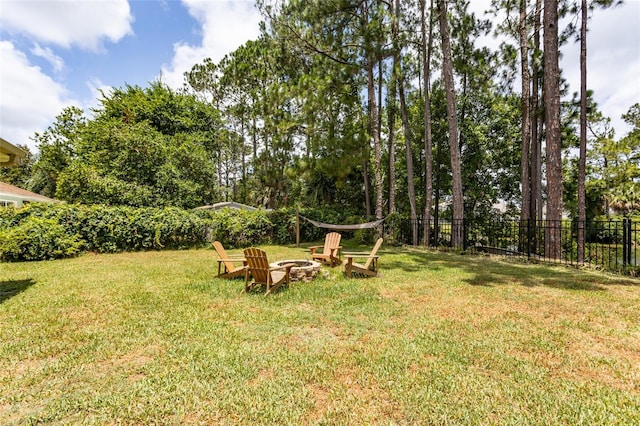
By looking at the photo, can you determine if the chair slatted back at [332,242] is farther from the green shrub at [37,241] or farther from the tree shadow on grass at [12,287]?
the green shrub at [37,241]

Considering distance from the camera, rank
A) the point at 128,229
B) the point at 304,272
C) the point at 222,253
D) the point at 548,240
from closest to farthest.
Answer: the point at 304,272
the point at 222,253
the point at 548,240
the point at 128,229

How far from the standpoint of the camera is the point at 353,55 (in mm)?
13031

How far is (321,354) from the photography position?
2771 mm

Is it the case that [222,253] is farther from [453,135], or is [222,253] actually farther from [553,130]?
[553,130]

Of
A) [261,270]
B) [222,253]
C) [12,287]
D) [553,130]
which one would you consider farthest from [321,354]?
[553,130]

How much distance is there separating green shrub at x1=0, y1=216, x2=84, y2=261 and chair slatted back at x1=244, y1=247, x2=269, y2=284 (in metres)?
6.95

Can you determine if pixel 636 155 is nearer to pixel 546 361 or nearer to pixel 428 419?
pixel 546 361

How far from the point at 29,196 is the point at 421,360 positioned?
891 inches

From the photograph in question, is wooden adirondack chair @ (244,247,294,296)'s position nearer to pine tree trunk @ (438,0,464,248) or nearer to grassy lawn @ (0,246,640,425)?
grassy lawn @ (0,246,640,425)

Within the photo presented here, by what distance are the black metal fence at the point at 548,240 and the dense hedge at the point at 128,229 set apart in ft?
10.5

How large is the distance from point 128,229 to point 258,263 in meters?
7.18

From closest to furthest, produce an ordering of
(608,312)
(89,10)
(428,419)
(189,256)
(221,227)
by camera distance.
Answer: (428,419) < (608,312) < (89,10) < (189,256) < (221,227)

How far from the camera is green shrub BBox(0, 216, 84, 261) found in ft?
24.7

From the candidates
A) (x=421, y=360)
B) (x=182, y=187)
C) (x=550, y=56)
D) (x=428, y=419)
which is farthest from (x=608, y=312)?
(x=182, y=187)
